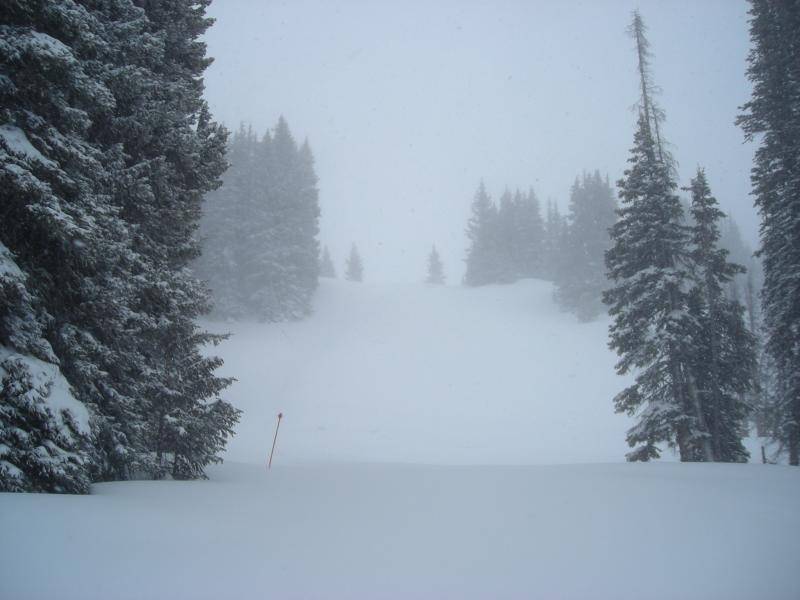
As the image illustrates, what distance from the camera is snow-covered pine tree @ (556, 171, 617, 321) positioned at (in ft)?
146

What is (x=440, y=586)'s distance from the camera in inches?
159

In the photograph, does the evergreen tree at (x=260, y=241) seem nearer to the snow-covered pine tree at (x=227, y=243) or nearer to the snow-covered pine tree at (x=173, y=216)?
the snow-covered pine tree at (x=227, y=243)

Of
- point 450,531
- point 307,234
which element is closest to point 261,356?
point 307,234

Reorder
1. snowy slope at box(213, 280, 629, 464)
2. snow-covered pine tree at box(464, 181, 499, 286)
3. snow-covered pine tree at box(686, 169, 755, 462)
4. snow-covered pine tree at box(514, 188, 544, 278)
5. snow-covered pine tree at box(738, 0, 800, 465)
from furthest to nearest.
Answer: snow-covered pine tree at box(514, 188, 544, 278) < snow-covered pine tree at box(464, 181, 499, 286) < snowy slope at box(213, 280, 629, 464) < snow-covered pine tree at box(738, 0, 800, 465) < snow-covered pine tree at box(686, 169, 755, 462)

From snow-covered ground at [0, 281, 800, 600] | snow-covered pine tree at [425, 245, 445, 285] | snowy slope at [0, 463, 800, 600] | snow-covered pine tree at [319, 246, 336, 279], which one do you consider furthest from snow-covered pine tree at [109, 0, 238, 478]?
snow-covered pine tree at [425, 245, 445, 285]

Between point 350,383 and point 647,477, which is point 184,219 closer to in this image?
point 647,477

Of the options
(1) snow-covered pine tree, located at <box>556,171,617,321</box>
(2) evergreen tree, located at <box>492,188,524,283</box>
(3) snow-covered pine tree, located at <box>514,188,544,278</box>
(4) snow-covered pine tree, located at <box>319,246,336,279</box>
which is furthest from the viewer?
(4) snow-covered pine tree, located at <box>319,246,336,279</box>

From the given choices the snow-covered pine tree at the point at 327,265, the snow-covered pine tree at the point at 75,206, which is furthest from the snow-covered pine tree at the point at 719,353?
the snow-covered pine tree at the point at 327,265

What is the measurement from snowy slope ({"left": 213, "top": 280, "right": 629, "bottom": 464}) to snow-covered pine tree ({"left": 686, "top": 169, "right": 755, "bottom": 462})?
7676mm

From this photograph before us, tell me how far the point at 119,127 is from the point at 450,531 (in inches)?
341

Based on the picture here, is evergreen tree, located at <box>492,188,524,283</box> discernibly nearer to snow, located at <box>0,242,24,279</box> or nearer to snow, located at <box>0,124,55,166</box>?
snow, located at <box>0,124,55,166</box>

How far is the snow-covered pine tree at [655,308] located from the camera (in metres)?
14.0

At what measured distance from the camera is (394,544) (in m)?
4.94

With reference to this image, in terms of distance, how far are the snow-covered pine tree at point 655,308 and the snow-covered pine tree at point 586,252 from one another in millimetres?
30231
